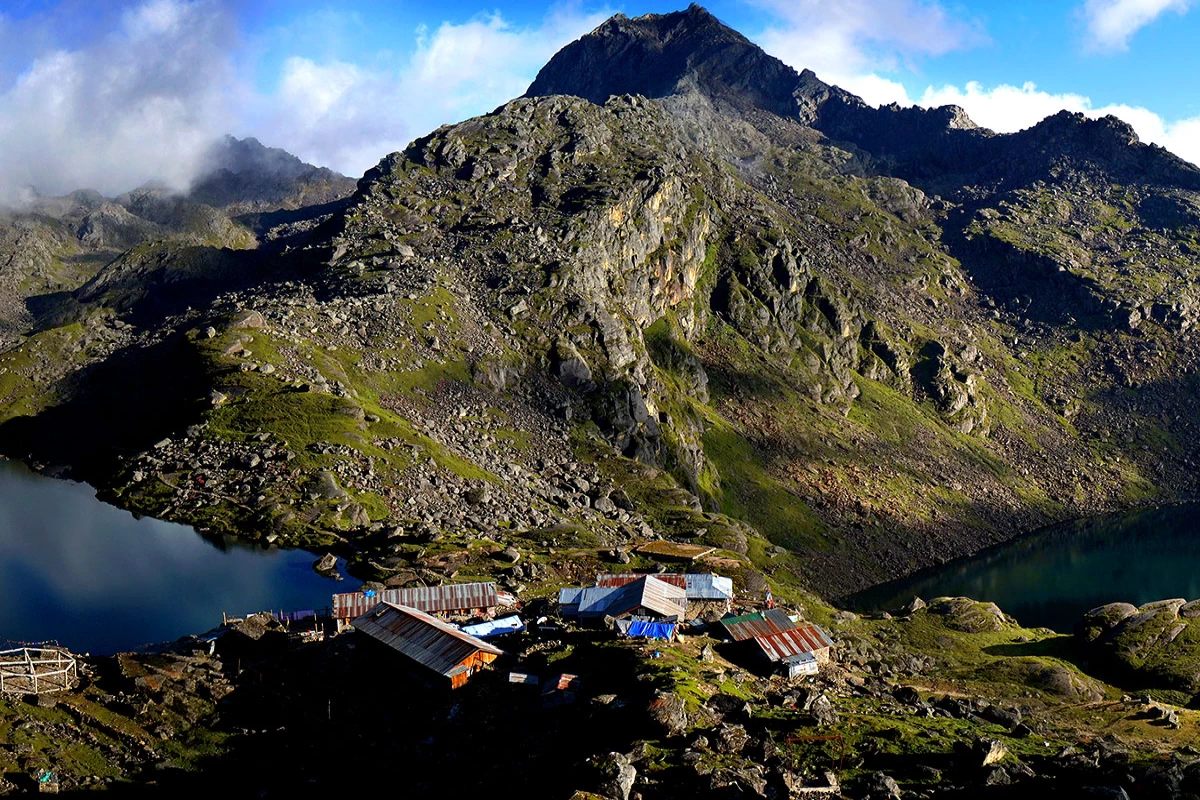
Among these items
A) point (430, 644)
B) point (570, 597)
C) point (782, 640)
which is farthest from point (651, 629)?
point (430, 644)

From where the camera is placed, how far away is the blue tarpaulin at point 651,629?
2591 inches

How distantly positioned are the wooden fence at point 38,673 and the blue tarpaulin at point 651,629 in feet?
117

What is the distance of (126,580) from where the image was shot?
310 feet

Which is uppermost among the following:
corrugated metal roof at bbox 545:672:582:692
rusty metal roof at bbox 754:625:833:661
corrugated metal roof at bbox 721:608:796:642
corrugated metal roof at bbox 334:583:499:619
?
corrugated metal roof at bbox 334:583:499:619

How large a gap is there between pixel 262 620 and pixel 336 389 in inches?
2803

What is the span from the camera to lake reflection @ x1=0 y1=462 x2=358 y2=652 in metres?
81.5


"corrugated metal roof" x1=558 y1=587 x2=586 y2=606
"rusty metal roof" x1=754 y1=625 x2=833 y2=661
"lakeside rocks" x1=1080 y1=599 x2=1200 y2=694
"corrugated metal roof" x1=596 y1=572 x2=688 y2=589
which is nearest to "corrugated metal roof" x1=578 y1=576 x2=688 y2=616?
"corrugated metal roof" x1=558 y1=587 x2=586 y2=606

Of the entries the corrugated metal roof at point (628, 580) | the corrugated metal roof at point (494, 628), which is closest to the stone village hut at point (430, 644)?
the corrugated metal roof at point (494, 628)

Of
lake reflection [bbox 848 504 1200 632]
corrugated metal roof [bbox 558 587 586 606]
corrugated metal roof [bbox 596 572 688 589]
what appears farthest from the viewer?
lake reflection [bbox 848 504 1200 632]

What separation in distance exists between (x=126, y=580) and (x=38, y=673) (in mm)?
40024

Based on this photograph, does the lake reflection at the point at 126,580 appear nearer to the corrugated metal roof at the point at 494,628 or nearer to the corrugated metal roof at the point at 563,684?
the corrugated metal roof at the point at 494,628

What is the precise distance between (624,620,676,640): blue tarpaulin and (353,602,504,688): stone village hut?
32.3 ft

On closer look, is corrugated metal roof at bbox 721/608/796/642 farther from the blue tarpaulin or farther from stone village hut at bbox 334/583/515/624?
stone village hut at bbox 334/583/515/624

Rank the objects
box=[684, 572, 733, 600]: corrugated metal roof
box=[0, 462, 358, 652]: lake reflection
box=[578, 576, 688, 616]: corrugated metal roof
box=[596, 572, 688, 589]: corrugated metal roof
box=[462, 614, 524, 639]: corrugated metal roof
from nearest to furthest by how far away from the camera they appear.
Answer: box=[462, 614, 524, 639]: corrugated metal roof → box=[578, 576, 688, 616]: corrugated metal roof → box=[0, 462, 358, 652]: lake reflection → box=[596, 572, 688, 589]: corrugated metal roof → box=[684, 572, 733, 600]: corrugated metal roof
